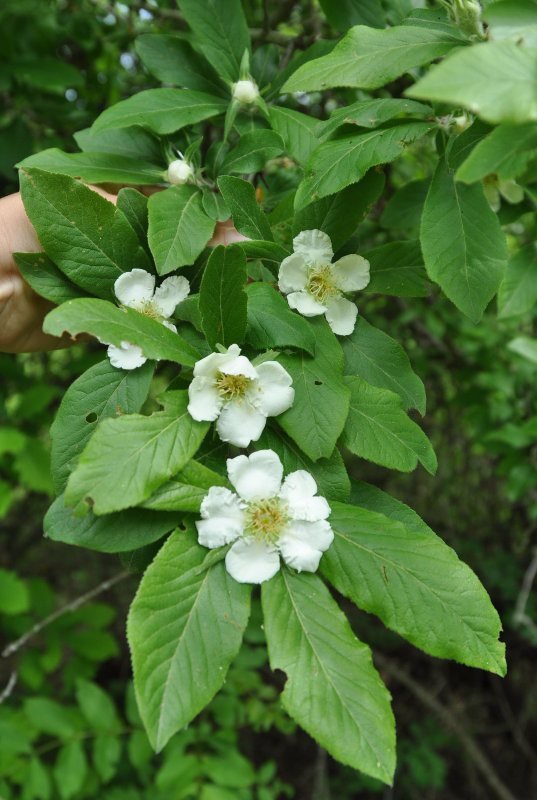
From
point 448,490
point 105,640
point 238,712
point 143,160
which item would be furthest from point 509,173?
point 448,490

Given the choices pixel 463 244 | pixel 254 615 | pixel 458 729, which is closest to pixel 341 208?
pixel 463 244

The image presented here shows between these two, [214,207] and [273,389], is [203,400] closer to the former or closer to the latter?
[273,389]

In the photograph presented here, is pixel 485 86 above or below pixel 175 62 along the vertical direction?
A: above

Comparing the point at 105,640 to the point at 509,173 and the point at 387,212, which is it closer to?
the point at 387,212

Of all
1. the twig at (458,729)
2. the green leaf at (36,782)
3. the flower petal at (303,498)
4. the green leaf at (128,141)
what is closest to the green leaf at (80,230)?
the green leaf at (128,141)

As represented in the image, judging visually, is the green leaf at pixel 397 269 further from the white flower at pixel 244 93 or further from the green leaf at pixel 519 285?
the white flower at pixel 244 93

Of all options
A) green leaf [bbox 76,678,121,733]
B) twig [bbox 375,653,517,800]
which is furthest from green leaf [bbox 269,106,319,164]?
twig [bbox 375,653,517,800]
